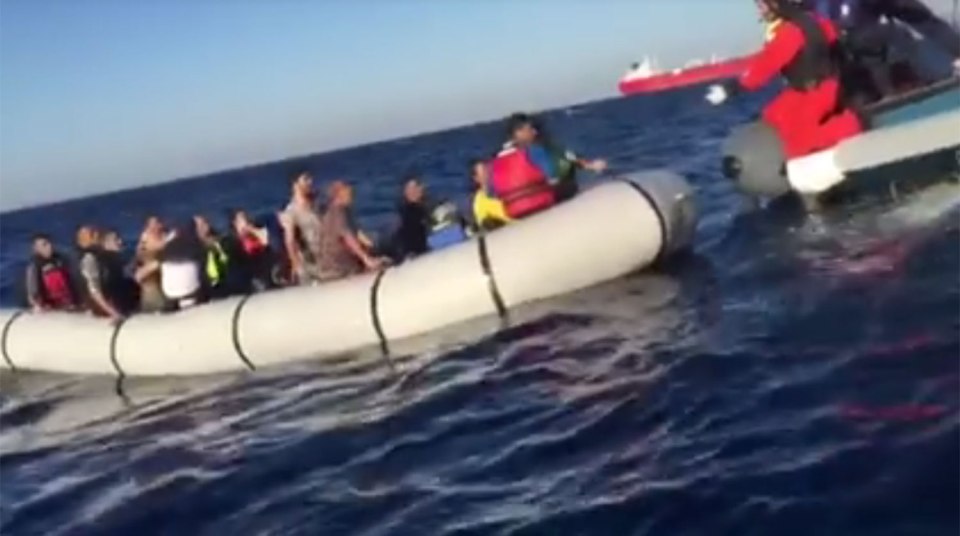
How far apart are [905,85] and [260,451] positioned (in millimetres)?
7988

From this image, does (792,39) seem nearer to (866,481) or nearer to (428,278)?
(428,278)

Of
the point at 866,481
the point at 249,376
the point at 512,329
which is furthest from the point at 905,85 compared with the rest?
the point at 866,481

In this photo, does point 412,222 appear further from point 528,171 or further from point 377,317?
point 377,317

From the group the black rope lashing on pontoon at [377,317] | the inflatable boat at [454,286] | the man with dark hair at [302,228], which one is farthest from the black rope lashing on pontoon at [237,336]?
the black rope lashing on pontoon at [377,317]

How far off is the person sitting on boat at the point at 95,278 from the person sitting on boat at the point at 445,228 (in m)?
3.71

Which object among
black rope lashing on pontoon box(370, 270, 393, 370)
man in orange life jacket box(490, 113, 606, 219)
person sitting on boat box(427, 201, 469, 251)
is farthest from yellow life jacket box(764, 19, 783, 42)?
black rope lashing on pontoon box(370, 270, 393, 370)

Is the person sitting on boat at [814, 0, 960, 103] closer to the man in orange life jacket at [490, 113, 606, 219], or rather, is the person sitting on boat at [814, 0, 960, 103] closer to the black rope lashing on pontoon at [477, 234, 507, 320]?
the man in orange life jacket at [490, 113, 606, 219]

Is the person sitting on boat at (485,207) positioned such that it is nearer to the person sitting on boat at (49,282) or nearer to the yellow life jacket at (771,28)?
the yellow life jacket at (771,28)

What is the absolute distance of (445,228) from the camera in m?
12.9

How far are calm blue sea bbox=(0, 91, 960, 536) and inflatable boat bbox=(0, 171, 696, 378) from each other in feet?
0.81

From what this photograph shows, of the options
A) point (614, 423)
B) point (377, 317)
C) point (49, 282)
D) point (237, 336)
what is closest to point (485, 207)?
point (377, 317)

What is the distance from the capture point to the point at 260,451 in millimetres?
9609

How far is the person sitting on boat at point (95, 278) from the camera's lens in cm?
1434

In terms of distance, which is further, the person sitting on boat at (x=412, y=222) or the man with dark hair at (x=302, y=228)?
the person sitting on boat at (x=412, y=222)
